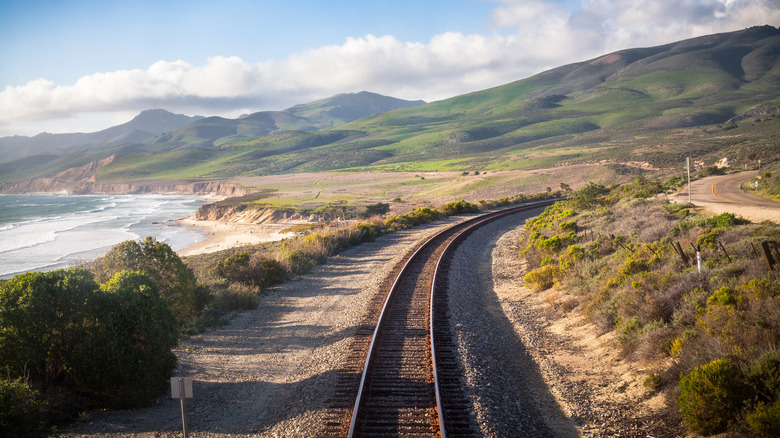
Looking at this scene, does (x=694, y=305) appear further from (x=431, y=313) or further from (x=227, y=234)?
(x=227, y=234)

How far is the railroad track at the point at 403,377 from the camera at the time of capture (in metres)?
6.80

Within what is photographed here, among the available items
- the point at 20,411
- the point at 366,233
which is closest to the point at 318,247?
the point at 366,233

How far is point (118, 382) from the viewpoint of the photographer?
307 inches

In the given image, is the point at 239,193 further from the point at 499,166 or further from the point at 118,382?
the point at 118,382

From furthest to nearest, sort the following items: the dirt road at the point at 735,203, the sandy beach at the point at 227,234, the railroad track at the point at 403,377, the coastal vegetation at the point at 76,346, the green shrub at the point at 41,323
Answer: the sandy beach at the point at 227,234 → the dirt road at the point at 735,203 → the green shrub at the point at 41,323 → the coastal vegetation at the point at 76,346 → the railroad track at the point at 403,377

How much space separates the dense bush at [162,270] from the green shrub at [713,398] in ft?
38.2

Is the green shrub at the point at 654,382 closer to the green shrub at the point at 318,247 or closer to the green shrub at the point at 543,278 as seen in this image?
the green shrub at the point at 543,278

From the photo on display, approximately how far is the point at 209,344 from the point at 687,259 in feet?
37.3

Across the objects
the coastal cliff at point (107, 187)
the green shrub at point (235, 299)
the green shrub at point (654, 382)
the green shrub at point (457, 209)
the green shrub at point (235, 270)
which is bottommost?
the green shrub at point (654, 382)

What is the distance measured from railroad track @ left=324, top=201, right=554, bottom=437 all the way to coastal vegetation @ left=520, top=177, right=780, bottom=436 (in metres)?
3.23

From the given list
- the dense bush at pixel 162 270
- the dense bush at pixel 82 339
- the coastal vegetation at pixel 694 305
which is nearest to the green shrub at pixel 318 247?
the dense bush at pixel 162 270

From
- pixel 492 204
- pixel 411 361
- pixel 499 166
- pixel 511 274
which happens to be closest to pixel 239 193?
pixel 499 166

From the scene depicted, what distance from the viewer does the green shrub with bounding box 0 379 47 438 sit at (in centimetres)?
616

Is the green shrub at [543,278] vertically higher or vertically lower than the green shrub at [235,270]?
lower
